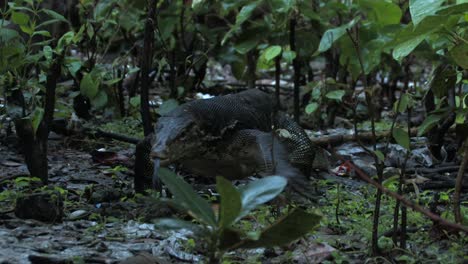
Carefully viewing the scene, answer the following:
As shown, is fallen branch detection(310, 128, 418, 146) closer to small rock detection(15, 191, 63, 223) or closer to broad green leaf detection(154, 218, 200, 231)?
small rock detection(15, 191, 63, 223)

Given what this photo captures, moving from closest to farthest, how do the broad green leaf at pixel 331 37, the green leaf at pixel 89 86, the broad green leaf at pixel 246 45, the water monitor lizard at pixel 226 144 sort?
the water monitor lizard at pixel 226 144
the broad green leaf at pixel 331 37
the green leaf at pixel 89 86
the broad green leaf at pixel 246 45

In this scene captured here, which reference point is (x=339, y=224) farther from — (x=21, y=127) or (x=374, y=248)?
(x=21, y=127)

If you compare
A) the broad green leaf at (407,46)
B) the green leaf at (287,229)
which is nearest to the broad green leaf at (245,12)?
the broad green leaf at (407,46)

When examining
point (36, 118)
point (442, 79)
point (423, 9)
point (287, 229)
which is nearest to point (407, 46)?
point (423, 9)

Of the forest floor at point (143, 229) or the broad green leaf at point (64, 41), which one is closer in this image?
the forest floor at point (143, 229)

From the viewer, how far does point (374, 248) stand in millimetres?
2447

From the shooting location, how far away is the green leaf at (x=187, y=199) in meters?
1.83

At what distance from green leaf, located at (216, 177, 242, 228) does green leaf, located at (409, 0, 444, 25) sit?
940 millimetres

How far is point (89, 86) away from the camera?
14.7ft

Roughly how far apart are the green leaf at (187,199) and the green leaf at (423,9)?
985 mm

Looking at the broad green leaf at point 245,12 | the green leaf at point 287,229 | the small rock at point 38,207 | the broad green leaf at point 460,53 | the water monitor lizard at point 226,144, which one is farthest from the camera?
the broad green leaf at point 245,12

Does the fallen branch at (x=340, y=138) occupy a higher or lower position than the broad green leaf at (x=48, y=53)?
lower

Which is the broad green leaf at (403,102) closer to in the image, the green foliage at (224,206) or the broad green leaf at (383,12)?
the green foliage at (224,206)

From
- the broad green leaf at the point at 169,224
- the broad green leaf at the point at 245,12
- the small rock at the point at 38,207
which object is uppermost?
the broad green leaf at the point at 245,12
